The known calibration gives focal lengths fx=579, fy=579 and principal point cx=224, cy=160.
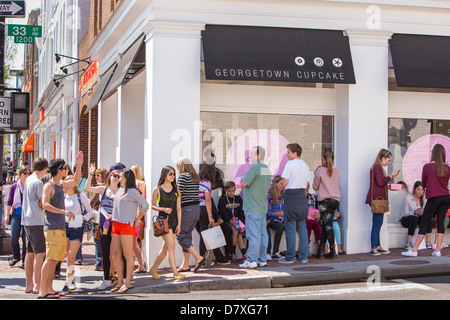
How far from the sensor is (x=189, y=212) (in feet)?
30.0

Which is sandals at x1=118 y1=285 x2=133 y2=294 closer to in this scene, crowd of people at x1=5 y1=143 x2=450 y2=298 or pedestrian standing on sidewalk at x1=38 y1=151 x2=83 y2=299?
crowd of people at x1=5 y1=143 x2=450 y2=298

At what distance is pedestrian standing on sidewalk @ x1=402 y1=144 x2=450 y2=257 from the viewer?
32.6ft

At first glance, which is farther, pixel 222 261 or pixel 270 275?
pixel 222 261

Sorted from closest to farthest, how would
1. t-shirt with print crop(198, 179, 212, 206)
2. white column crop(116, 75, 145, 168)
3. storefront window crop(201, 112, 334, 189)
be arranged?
t-shirt with print crop(198, 179, 212, 206)
storefront window crop(201, 112, 334, 189)
white column crop(116, 75, 145, 168)

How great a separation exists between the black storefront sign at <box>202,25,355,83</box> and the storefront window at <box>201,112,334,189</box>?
3.77 feet

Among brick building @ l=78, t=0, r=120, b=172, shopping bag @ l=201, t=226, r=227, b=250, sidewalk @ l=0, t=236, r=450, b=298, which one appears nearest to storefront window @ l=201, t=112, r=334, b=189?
shopping bag @ l=201, t=226, r=227, b=250

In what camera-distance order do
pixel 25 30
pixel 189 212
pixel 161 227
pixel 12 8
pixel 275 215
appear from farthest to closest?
pixel 25 30 → pixel 12 8 → pixel 275 215 → pixel 189 212 → pixel 161 227

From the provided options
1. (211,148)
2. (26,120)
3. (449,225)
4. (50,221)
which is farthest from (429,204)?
(26,120)

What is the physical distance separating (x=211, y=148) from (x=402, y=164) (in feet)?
12.9

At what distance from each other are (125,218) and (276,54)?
14.2ft

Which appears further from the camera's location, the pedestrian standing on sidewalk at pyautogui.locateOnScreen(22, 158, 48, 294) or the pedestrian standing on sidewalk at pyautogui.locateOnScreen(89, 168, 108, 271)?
the pedestrian standing on sidewalk at pyautogui.locateOnScreen(89, 168, 108, 271)

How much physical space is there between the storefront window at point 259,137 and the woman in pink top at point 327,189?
35.4 inches

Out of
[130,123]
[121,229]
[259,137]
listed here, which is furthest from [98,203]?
[130,123]

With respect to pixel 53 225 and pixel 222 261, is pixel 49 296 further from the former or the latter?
pixel 222 261
